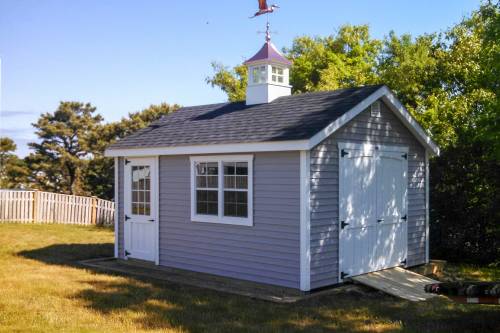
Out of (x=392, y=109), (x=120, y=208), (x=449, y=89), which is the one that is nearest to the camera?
(x=392, y=109)

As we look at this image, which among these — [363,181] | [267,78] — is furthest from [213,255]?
→ [267,78]

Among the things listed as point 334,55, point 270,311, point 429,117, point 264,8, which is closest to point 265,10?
point 264,8

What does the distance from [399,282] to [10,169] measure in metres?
29.5

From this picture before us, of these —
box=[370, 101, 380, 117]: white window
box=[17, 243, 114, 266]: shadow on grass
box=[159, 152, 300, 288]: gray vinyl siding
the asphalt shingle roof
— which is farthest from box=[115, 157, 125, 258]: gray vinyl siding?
box=[370, 101, 380, 117]: white window

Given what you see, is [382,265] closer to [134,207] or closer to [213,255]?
[213,255]

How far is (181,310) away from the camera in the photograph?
321 inches

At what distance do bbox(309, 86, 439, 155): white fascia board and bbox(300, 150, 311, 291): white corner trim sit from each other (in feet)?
1.30

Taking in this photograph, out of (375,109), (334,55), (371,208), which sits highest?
(334,55)

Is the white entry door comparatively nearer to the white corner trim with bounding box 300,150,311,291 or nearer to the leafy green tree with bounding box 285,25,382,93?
the white corner trim with bounding box 300,150,311,291

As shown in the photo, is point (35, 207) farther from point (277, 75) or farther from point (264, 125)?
point (264, 125)

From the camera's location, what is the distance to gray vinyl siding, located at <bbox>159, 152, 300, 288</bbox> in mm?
9391

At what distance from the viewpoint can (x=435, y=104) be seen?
792 inches

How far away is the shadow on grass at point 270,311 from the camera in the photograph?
7387mm

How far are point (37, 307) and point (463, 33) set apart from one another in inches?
767
